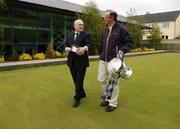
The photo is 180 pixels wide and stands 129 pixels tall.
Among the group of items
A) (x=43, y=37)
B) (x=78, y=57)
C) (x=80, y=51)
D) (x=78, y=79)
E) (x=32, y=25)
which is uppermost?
(x=32, y=25)

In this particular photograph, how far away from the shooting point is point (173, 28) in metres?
47.7

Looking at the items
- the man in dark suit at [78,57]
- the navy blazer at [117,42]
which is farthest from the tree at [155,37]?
the navy blazer at [117,42]

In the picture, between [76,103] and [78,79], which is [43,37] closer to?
[78,79]

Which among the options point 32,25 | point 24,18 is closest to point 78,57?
point 24,18

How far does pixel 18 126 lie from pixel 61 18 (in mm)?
16167

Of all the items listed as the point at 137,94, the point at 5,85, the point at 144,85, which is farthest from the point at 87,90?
the point at 5,85

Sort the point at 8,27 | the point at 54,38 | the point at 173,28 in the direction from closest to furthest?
the point at 8,27 < the point at 54,38 < the point at 173,28

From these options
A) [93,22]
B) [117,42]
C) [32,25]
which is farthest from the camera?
[93,22]

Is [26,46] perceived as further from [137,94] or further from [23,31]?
[137,94]

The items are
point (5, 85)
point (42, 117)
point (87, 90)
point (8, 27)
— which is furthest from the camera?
point (8, 27)

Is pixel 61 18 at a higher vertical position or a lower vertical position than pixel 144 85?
higher

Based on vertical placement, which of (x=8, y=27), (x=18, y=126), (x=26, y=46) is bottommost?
(x=18, y=126)

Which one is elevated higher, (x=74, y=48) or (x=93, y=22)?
(x=93, y=22)

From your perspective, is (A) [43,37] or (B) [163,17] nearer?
(A) [43,37]
